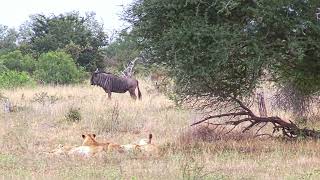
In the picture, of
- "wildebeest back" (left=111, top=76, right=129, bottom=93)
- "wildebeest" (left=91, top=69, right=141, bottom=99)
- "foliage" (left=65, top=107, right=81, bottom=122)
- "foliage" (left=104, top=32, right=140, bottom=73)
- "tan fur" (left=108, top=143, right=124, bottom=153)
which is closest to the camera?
"tan fur" (left=108, top=143, right=124, bottom=153)

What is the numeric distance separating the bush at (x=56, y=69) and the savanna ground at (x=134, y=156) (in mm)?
11909

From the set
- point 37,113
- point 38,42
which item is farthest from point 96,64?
point 37,113

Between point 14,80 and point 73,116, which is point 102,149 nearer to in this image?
point 73,116

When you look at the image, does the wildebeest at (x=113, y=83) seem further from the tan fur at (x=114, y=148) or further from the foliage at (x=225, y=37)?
the tan fur at (x=114, y=148)

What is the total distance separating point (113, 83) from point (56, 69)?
28.2 ft

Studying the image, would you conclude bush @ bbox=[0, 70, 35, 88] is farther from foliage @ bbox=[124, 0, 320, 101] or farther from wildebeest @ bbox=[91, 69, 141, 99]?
foliage @ bbox=[124, 0, 320, 101]

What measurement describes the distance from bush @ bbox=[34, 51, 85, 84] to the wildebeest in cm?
755

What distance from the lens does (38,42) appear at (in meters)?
47.7

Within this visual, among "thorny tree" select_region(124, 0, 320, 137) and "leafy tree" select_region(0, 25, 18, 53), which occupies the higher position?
"leafy tree" select_region(0, 25, 18, 53)

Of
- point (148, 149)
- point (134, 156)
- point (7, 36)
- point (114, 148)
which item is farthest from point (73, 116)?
point (7, 36)

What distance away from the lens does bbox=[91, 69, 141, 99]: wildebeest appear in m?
25.7

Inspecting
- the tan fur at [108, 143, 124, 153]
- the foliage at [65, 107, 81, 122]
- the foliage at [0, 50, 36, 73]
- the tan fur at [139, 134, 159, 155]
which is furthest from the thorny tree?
the foliage at [0, 50, 36, 73]

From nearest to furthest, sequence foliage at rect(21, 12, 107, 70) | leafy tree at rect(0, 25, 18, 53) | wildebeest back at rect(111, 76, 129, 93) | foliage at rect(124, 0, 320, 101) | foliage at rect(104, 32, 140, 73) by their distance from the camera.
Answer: foliage at rect(124, 0, 320, 101) < wildebeest back at rect(111, 76, 129, 93) < foliage at rect(104, 32, 140, 73) < foliage at rect(21, 12, 107, 70) < leafy tree at rect(0, 25, 18, 53)

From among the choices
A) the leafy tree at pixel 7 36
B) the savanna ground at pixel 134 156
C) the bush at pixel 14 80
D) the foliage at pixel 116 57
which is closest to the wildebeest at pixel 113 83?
the savanna ground at pixel 134 156
